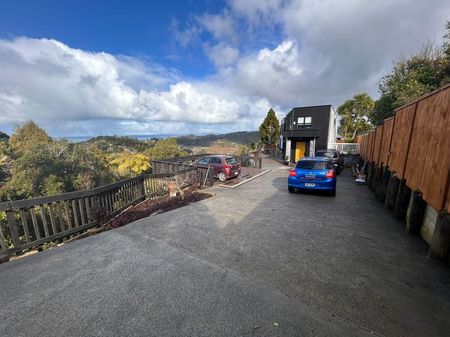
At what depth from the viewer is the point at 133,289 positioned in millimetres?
2641

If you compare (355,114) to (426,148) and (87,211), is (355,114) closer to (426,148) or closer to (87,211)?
(426,148)

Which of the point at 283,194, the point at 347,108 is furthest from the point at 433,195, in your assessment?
the point at 347,108

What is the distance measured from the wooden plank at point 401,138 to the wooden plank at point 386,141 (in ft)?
1.50

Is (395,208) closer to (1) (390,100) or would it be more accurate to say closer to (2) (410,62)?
(1) (390,100)

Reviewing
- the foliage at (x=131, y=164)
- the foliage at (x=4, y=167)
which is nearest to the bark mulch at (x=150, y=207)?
the foliage at (x=131, y=164)

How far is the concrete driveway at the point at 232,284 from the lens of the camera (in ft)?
6.87

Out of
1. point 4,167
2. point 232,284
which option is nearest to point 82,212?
point 232,284

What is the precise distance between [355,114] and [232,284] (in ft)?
124

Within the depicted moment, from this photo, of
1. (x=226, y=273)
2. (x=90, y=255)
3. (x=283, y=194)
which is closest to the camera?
(x=226, y=273)

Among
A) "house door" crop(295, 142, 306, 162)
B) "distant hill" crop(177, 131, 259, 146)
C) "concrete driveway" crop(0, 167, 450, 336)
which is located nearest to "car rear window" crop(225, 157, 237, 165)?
"concrete driveway" crop(0, 167, 450, 336)

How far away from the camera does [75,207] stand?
4.67 m

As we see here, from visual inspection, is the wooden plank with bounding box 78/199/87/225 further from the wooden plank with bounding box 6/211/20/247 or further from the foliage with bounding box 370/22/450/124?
the foliage with bounding box 370/22/450/124

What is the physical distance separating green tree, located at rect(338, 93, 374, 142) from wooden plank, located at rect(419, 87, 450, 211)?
31734mm

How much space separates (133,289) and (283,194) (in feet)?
21.5
